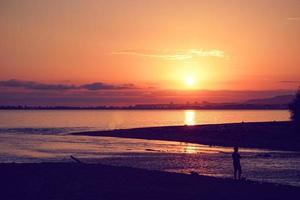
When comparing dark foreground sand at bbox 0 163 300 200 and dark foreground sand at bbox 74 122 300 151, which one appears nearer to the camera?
dark foreground sand at bbox 0 163 300 200

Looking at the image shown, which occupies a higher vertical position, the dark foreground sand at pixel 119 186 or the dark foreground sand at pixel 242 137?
the dark foreground sand at pixel 242 137

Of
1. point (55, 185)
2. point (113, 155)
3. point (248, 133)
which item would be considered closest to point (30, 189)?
point (55, 185)

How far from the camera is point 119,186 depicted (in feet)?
84.1

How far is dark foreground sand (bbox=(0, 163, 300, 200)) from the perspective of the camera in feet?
75.7

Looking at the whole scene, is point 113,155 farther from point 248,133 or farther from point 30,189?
point 248,133

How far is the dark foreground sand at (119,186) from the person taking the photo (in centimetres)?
2308

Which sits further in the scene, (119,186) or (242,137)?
(242,137)

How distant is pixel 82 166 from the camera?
33.7 meters

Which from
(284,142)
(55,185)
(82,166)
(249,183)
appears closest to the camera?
(55,185)

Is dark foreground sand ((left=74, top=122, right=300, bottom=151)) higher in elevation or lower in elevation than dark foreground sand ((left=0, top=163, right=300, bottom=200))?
higher

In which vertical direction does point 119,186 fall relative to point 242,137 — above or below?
below

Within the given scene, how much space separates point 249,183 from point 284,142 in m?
45.8

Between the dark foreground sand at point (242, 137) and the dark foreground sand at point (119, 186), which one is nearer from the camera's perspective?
the dark foreground sand at point (119, 186)

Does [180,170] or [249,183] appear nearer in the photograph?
[249,183]
